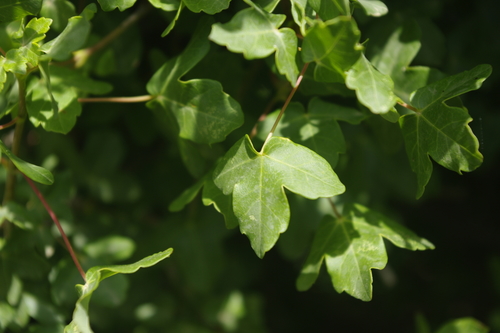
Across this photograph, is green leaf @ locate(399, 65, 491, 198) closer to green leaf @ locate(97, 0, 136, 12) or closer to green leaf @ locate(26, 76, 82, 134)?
green leaf @ locate(97, 0, 136, 12)

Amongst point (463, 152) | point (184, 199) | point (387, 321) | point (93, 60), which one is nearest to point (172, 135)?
point (184, 199)

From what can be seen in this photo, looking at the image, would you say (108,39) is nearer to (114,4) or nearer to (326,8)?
(114,4)

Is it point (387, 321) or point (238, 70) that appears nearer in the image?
point (238, 70)

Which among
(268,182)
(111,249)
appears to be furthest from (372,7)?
(111,249)

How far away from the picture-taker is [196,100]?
114 cm

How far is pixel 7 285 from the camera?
54.5 inches

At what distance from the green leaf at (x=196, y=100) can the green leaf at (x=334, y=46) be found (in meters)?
0.22

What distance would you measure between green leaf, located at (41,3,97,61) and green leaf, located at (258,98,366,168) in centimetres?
53

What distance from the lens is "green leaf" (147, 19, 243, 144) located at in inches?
42.9

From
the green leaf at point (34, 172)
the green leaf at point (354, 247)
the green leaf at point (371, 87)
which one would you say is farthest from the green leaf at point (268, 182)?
the green leaf at point (34, 172)

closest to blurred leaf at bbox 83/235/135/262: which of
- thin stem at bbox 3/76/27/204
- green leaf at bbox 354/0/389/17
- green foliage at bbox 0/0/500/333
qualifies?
green foliage at bbox 0/0/500/333

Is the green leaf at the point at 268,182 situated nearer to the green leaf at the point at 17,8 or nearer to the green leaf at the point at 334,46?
the green leaf at the point at 334,46

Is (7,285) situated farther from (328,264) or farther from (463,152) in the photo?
(463,152)

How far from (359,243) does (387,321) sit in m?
1.74
